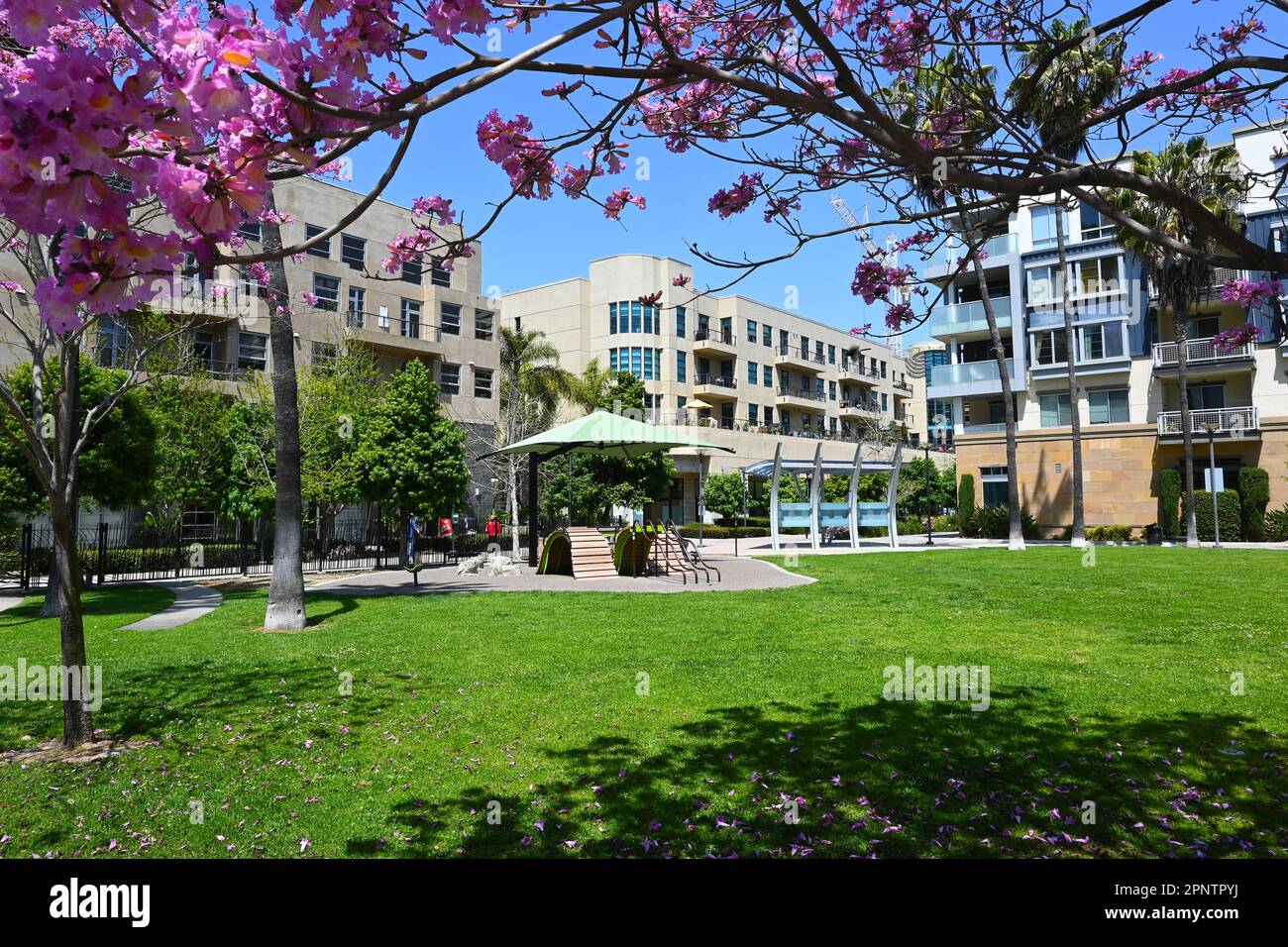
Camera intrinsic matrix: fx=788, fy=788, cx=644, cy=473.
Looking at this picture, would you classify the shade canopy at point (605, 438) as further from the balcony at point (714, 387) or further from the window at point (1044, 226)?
the balcony at point (714, 387)

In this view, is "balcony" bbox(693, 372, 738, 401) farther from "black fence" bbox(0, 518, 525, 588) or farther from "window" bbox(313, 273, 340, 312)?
"black fence" bbox(0, 518, 525, 588)

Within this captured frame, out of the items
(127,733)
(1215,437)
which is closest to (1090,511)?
(1215,437)

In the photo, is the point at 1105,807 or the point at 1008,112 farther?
the point at 1008,112

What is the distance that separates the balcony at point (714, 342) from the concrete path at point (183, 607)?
4203 cm

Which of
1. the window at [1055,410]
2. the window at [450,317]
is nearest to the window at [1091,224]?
the window at [1055,410]

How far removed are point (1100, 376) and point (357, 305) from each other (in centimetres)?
3550

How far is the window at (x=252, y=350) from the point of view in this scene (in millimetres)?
34969

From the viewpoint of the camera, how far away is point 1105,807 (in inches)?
170

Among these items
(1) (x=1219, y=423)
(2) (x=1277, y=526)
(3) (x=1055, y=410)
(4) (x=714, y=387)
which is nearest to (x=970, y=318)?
(3) (x=1055, y=410)

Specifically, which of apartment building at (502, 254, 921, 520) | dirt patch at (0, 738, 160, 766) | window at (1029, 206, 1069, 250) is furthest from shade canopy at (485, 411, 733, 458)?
apartment building at (502, 254, 921, 520)

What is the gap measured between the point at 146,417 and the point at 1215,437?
3790 centimetres

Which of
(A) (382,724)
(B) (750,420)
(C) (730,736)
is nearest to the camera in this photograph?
(C) (730,736)

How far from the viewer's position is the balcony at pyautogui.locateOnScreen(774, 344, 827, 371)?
2512 inches
